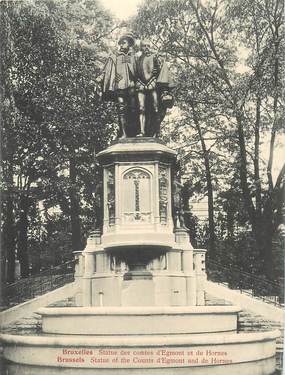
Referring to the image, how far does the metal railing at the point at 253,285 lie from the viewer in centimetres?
1716

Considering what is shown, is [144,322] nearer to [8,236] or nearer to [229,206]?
[8,236]

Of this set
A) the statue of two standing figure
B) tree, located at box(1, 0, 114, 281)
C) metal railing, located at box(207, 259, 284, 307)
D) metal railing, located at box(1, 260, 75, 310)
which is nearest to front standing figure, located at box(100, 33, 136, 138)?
the statue of two standing figure

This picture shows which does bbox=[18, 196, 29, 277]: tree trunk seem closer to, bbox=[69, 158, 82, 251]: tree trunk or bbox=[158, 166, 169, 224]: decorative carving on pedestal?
bbox=[69, 158, 82, 251]: tree trunk

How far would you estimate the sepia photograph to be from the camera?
11.0 meters

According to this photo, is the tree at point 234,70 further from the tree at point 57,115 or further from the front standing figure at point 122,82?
the front standing figure at point 122,82

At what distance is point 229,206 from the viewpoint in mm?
24438

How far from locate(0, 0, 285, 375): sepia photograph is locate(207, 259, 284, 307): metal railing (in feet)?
0.31

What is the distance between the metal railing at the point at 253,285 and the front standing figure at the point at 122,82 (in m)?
6.02

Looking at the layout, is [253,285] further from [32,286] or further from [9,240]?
[9,240]

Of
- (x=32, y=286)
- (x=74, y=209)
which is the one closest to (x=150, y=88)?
(x=32, y=286)

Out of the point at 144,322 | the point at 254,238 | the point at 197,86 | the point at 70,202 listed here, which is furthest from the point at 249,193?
the point at 144,322

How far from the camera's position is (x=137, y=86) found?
14164mm

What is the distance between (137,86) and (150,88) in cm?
31

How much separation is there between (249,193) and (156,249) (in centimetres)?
987
